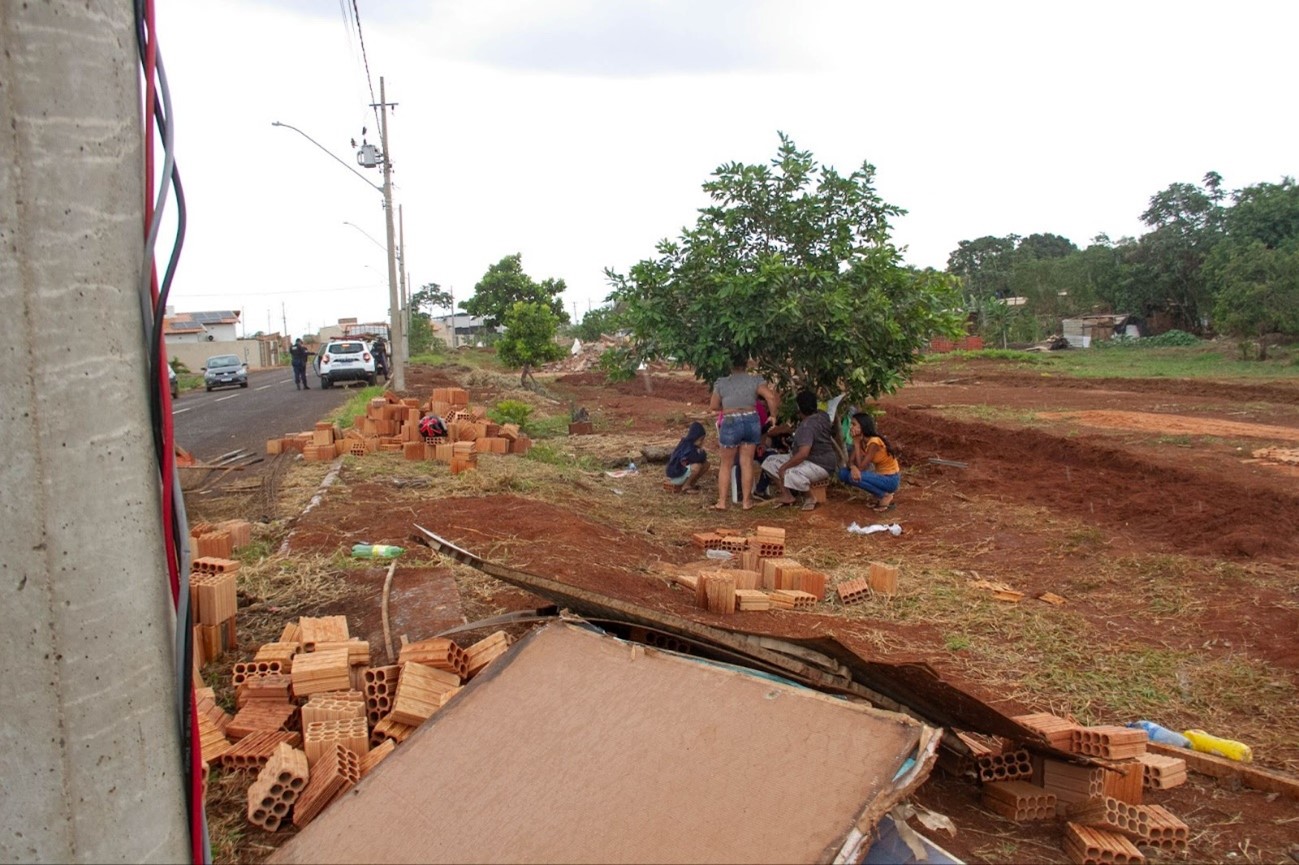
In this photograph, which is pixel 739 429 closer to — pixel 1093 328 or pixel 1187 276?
pixel 1187 276

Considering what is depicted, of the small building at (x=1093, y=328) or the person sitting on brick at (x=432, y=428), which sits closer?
the person sitting on brick at (x=432, y=428)

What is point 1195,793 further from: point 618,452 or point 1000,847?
point 618,452

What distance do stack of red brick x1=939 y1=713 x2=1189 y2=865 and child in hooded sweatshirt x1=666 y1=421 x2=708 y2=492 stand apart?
7608 mm

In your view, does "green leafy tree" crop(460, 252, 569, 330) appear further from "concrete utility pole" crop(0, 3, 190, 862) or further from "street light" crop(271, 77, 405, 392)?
"concrete utility pole" crop(0, 3, 190, 862)

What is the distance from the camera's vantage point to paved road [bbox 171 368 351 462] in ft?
50.6

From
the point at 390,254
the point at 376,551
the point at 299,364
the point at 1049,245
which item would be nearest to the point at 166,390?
the point at 376,551

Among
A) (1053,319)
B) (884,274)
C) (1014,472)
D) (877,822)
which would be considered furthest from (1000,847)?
(1053,319)

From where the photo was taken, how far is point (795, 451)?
402 inches

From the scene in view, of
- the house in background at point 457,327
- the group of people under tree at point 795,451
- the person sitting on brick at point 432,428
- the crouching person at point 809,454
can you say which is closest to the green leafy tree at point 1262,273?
the group of people under tree at point 795,451

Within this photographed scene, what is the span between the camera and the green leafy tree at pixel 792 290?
10.1 metres

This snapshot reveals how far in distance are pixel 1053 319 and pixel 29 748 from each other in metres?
53.7

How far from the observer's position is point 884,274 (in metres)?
10.4

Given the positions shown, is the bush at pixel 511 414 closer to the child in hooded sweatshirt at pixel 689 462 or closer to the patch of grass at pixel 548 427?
the patch of grass at pixel 548 427

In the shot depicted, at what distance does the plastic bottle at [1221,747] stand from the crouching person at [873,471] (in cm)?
559
